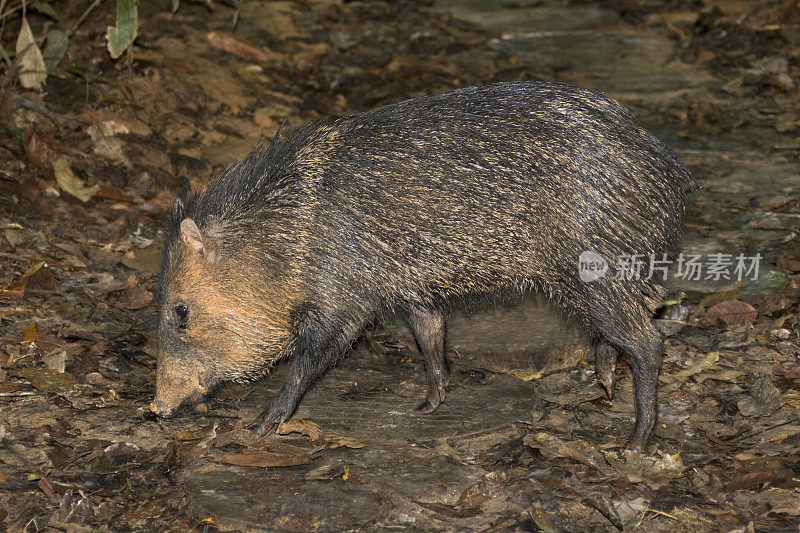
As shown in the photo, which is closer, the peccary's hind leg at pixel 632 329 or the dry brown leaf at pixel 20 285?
the peccary's hind leg at pixel 632 329

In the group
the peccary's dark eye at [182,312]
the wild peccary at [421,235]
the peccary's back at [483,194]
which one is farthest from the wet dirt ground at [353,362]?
the peccary's back at [483,194]

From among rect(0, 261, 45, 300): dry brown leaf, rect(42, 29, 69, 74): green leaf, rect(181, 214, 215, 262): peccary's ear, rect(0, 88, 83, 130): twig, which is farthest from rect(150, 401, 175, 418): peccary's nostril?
rect(42, 29, 69, 74): green leaf

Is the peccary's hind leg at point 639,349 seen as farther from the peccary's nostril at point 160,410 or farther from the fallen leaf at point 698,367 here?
the peccary's nostril at point 160,410

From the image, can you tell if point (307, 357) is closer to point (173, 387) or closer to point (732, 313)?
point (173, 387)

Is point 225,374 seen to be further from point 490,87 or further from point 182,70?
point 182,70

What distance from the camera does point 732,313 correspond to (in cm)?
521

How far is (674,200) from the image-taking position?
421 cm

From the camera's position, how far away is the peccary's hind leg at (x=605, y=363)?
186 inches

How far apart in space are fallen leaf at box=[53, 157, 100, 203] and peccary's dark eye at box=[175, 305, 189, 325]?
88.9 inches

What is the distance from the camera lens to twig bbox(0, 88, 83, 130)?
262 inches

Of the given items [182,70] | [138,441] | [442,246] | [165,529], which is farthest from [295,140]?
[182,70]

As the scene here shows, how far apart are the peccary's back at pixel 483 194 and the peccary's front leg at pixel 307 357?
202mm

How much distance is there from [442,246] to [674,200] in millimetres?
1043

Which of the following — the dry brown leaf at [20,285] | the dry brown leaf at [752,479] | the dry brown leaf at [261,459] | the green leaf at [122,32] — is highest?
the green leaf at [122,32]
